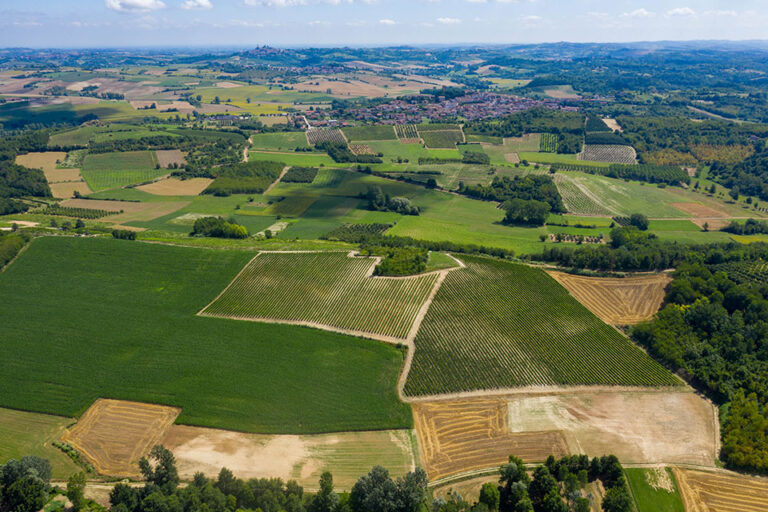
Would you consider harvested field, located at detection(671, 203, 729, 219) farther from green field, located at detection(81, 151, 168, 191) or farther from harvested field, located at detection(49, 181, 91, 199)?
harvested field, located at detection(49, 181, 91, 199)

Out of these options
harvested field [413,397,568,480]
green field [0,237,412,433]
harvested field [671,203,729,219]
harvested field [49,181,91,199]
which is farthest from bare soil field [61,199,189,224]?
harvested field [671,203,729,219]

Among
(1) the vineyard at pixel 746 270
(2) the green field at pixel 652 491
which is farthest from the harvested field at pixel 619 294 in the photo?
(2) the green field at pixel 652 491

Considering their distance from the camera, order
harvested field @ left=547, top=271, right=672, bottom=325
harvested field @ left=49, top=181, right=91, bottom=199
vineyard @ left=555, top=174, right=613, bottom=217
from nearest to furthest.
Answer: harvested field @ left=547, top=271, right=672, bottom=325 → vineyard @ left=555, top=174, right=613, bottom=217 → harvested field @ left=49, top=181, right=91, bottom=199

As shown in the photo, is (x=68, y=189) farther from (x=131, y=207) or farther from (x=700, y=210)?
(x=700, y=210)

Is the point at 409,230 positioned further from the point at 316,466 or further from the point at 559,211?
the point at 316,466

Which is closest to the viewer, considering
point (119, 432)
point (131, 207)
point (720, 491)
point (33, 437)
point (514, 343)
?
point (720, 491)

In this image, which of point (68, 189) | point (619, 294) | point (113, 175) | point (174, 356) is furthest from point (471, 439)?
point (113, 175)
